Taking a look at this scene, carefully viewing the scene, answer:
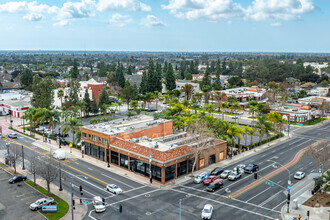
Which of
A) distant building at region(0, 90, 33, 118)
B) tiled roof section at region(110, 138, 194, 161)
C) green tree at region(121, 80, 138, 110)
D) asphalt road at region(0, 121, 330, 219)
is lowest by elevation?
asphalt road at region(0, 121, 330, 219)

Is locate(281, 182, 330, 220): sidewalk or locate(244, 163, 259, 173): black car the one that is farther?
locate(244, 163, 259, 173): black car

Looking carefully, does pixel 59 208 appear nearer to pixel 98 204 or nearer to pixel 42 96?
pixel 98 204

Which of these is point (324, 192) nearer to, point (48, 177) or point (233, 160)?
point (233, 160)

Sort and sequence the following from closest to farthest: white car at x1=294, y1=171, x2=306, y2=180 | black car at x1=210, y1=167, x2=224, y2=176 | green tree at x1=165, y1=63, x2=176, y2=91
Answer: white car at x1=294, y1=171, x2=306, y2=180
black car at x1=210, y1=167, x2=224, y2=176
green tree at x1=165, y1=63, x2=176, y2=91

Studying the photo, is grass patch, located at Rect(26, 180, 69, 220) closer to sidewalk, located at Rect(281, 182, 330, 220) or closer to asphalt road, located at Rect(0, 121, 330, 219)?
asphalt road, located at Rect(0, 121, 330, 219)

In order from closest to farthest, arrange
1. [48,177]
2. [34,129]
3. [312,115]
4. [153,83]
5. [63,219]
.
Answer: [63,219] < [48,177] < [34,129] < [312,115] < [153,83]

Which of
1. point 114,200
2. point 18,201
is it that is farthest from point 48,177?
point 114,200

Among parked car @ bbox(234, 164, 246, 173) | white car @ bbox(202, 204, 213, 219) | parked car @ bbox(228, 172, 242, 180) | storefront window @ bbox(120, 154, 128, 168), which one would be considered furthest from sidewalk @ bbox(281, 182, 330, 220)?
storefront window @ bbox(120, 154, 128, 168)
